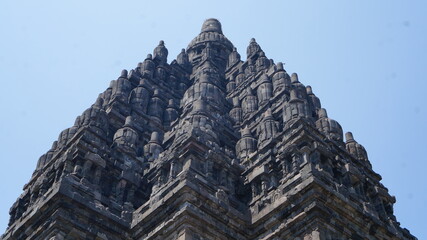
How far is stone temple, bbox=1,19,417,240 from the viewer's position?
24.5 m

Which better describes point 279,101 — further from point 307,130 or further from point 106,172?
point 106,172

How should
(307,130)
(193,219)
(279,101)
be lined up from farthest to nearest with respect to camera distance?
(279,101)
(307,130)
(193,219)

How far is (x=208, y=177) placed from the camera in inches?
1049

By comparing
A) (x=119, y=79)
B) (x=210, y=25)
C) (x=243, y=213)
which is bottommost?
(x=243, y=213)

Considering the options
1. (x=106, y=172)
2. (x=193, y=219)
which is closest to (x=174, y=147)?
(x=106, y=172)

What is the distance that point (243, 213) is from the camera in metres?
27.1

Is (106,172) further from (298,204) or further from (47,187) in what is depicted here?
(298,204)

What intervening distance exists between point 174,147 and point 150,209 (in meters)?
4.55

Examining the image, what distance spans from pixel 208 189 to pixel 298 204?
414 centimetres

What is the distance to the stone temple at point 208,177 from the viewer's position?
80.3 ft

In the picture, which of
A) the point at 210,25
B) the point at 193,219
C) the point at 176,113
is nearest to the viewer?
the point at 193,219

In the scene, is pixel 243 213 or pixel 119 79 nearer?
pixel 243 213

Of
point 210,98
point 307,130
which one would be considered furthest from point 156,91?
point 307,130

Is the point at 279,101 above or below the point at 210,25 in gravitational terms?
below
